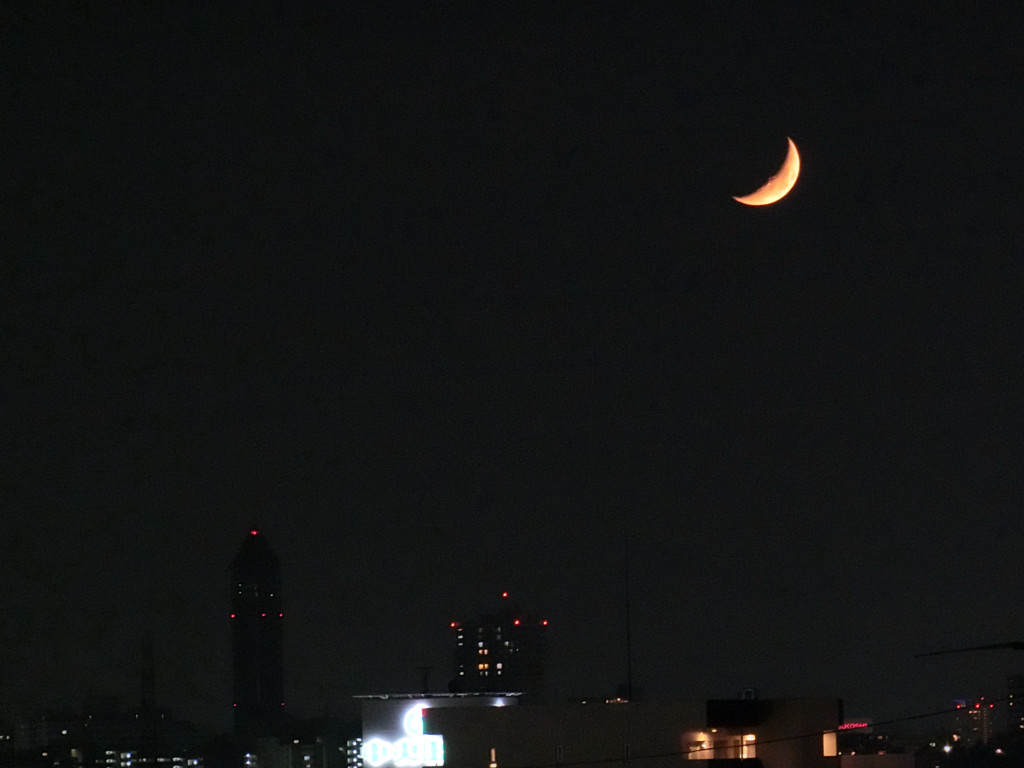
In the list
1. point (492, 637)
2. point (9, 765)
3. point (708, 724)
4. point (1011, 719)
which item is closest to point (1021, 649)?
point (708, 724)

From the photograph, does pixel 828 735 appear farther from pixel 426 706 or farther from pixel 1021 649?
pixel 1021 649

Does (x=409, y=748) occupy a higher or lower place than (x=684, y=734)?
lower

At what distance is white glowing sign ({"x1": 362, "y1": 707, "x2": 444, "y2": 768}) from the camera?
5884cm

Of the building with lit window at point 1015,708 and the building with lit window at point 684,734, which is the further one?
the building with lit window at point 1015,708

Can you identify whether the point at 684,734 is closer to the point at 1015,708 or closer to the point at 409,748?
the point at 409,748

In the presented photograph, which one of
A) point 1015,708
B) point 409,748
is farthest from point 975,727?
point 409,748

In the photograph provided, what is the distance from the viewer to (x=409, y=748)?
60.5 metres

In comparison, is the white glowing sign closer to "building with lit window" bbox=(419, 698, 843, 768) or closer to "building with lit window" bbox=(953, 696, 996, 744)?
"building with lit window" bbox=(419, 698, 843, 768)

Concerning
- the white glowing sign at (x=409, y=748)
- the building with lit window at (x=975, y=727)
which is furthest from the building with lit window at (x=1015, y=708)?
the white glowing sign at (x=409, y=748)

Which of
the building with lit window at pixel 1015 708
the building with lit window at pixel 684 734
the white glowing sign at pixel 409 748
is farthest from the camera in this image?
the building with lit window at pixel 1015 708

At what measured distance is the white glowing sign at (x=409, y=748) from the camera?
58.8 metres

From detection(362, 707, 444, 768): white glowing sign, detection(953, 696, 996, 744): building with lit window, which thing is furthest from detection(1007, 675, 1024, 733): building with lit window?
detection(362, 707, 444, 768): white glowing sign

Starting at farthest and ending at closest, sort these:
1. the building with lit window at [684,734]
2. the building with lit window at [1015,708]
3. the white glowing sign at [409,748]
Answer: the building with lit window at [1015,708] → the white glowing sign at [409,748] → the building with lit window at [684,734]

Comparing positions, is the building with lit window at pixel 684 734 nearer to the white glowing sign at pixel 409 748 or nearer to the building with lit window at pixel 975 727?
the white glowing sign at pixel 409 748
